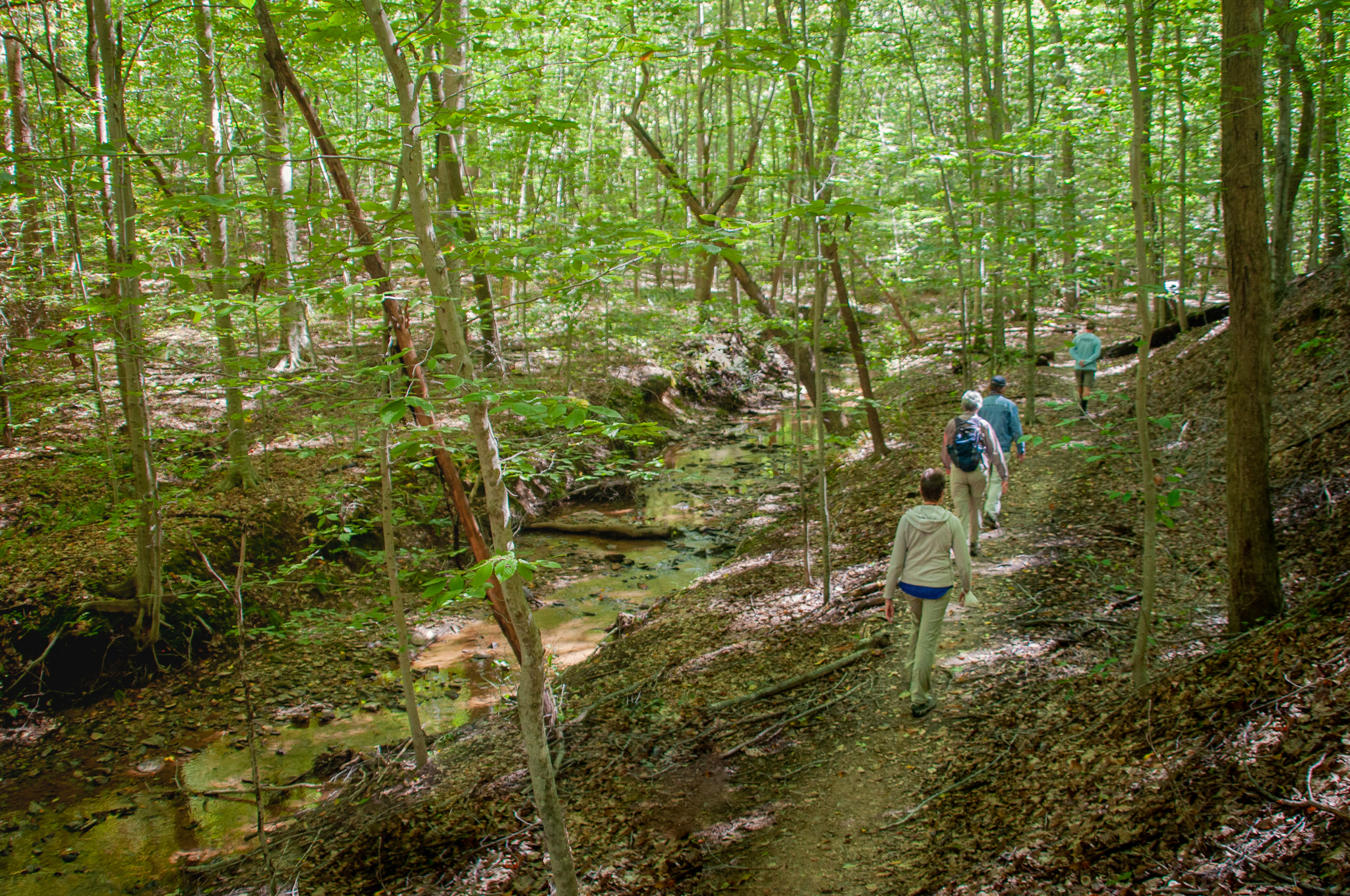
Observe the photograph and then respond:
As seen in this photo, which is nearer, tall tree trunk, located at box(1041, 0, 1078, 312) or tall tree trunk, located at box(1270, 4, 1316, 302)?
tall tree trunk, located at box(1041, 0, 1078, 312)

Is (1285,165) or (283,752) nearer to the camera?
(283,752)

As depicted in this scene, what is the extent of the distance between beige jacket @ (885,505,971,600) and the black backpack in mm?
2233

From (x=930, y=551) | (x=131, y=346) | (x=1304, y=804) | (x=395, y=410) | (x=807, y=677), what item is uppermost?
(x=131, y=346)

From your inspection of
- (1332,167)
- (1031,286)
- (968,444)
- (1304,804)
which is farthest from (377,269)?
(1332,167)

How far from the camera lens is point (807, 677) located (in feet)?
21.1

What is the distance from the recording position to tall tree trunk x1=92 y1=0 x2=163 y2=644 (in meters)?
6.62

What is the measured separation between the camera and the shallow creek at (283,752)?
5.82 metres

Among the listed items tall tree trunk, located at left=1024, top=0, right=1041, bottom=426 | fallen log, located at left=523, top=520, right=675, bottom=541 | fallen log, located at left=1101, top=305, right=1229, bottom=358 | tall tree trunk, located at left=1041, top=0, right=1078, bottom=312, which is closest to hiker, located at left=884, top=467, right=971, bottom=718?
tall tree trunk, located at left=1041, top=0, right=1078, bottom=312

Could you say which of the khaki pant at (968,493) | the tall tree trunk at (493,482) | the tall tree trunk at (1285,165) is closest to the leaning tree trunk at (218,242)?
the tall tree trunk at (493,482)

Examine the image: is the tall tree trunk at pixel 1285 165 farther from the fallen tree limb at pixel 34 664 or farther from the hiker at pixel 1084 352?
the fallen tree limb at pixel 34 664

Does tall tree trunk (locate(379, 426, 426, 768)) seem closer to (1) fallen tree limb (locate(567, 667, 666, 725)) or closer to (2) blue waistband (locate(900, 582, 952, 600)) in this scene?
(1) fallen tree limb (locate(567, 667, 666, 725))

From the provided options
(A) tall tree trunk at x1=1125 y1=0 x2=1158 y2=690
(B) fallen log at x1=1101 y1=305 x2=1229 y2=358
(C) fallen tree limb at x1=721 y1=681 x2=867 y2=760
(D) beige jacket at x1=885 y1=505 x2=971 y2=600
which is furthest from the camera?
(B) fallen log at x1=1101 y1=305 x2=1229 y2=358

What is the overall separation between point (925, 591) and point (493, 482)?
354 centimetres

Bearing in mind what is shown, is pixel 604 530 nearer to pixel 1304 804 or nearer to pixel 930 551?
pixel 930 551
